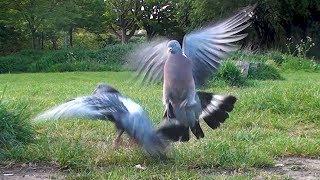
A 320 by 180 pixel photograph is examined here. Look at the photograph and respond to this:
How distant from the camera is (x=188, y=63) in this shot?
4258mm

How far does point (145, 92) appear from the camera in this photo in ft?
28.3

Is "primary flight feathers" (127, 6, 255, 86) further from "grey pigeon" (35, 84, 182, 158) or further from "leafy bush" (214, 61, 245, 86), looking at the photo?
"leafy bush" (214, 61, 245, 86)

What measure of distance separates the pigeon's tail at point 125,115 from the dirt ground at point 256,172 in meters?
0.38

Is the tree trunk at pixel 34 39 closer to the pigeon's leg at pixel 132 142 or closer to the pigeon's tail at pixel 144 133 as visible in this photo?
the pigeon's leg at pixel 132 142

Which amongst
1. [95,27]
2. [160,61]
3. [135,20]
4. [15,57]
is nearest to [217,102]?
[160,61]

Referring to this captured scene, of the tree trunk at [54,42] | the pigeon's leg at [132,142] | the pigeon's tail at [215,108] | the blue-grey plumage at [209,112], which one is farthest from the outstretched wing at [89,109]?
the tree trunk at [54,42]

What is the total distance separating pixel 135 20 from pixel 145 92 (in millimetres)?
23151

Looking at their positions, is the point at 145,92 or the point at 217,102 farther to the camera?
the point at 145,92

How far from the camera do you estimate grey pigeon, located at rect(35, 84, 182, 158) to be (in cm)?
412

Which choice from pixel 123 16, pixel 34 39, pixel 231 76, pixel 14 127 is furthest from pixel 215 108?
pixel 123 16

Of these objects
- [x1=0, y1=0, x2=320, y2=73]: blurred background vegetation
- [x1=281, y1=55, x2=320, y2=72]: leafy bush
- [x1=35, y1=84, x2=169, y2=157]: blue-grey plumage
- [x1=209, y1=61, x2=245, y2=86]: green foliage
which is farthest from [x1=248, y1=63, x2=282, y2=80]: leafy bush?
[x1=35, y1=84, x2=169, y2=157]: blue-grey plumage

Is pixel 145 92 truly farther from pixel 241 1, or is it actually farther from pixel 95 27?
pixel 95 27

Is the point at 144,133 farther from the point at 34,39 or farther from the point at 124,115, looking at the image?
the point at 34,39

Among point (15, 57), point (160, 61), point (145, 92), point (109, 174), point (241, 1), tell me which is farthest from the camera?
point (241, 1)
